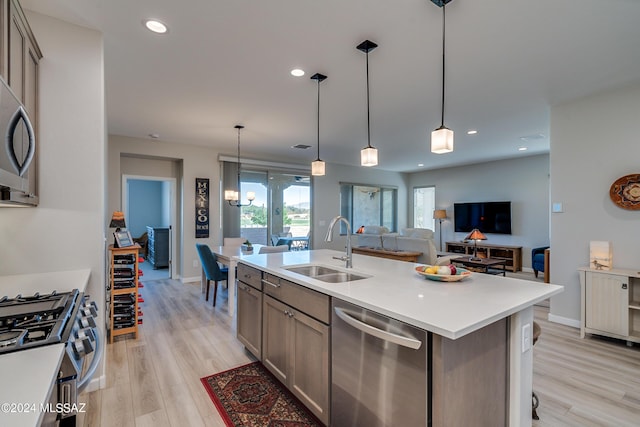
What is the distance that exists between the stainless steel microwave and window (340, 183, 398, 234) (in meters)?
7.11

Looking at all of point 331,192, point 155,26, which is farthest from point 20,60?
point 331,192

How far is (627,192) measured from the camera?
124 inches

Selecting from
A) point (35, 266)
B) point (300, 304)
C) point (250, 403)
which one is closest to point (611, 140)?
point (300, 304)

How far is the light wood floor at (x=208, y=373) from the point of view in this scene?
1.99 metres

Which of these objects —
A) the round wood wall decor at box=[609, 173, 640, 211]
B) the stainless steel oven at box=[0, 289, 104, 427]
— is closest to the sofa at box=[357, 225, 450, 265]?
the round wood wall decor at box=[609, 173, 640, 211]

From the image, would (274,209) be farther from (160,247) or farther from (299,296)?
(299,296)

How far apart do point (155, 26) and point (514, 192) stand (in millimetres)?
7867

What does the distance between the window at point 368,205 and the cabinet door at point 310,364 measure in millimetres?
6309

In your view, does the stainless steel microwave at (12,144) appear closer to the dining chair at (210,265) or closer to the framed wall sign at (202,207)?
the dining chair at (210,265)

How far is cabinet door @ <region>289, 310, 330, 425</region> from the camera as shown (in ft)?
5.69

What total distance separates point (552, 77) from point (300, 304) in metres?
3.28

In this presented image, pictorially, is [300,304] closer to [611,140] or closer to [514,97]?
[514,97]

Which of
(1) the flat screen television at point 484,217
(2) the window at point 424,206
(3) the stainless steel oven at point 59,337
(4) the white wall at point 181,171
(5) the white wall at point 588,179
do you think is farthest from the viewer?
(2) the window at point 424,206

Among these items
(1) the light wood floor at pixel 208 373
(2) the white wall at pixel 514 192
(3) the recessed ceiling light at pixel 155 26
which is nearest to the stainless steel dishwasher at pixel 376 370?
(1) the light wood floor at pixel 208 373
